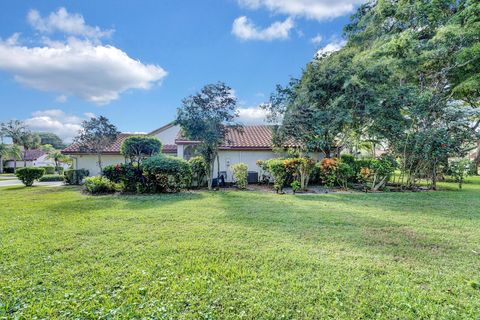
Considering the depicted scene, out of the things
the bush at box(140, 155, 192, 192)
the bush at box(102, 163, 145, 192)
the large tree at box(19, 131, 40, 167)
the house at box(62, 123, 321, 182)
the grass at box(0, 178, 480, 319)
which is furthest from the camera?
the large tree at box(19, 131, 40, 167)

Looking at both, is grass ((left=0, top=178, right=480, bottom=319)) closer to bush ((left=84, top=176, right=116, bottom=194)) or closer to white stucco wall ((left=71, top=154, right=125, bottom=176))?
bush ((left=84, top=176, right=116, bottom=194))

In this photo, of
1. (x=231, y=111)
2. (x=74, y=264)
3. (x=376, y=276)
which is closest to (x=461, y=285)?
(x=376, y=276)

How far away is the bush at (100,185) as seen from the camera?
37.1 ft

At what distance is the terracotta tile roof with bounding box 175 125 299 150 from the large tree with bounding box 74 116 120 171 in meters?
4.03

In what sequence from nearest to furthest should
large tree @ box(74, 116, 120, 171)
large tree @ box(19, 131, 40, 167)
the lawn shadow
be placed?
the lawn shadow < large tree @ box(74, 116, 120, 171) < large tree @ box(19, 131, 40, 167)

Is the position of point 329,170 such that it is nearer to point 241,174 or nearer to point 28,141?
point 241,174

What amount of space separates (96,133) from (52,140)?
275 feet

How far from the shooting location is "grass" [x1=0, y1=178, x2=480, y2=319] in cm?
277

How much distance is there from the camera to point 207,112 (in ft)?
39.9

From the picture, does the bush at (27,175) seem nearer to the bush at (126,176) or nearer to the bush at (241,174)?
the bush at (126,176)

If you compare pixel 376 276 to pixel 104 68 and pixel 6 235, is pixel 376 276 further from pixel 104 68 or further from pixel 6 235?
pixel 104 68

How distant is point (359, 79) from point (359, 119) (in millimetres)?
2280

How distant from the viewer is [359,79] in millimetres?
12516

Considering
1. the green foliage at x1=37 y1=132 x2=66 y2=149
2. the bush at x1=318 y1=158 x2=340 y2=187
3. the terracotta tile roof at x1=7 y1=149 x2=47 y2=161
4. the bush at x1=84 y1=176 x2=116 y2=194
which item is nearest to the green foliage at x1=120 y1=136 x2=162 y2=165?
the bush at x1=84 y1=176 x2=116 y2=194
